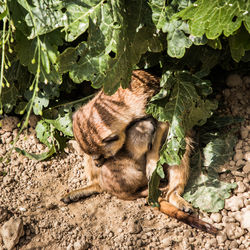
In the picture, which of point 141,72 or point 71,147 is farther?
point 71,147

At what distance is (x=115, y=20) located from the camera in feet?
9.59

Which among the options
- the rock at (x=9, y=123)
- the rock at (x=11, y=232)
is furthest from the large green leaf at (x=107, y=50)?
the rock at (x=9, y=123)

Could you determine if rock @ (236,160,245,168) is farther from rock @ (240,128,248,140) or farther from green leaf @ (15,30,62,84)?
green leaf @ (15,30,62,84)

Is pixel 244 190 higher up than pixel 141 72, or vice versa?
pixel 141 72

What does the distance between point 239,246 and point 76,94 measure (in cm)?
218

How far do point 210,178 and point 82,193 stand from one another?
1.14m

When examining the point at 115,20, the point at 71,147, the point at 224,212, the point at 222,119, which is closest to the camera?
the point at 115,20

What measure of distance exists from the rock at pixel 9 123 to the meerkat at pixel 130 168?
1038 mm

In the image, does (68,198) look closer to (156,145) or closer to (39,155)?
(39,155)

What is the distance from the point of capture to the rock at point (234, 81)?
155 inches

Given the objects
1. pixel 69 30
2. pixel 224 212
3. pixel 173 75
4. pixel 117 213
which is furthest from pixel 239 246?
pixel 69 30

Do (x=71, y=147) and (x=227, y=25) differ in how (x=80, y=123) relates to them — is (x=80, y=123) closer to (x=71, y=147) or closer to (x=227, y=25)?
(x=71, y=147)

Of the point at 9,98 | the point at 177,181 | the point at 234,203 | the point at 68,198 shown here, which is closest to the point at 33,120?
the point at 9,98

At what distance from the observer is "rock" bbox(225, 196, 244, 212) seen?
3.23 meters
